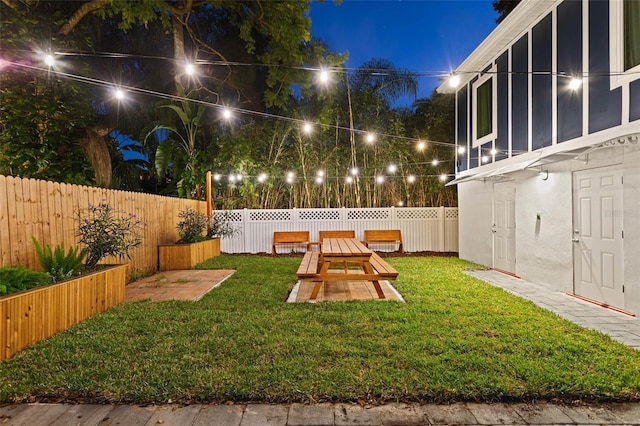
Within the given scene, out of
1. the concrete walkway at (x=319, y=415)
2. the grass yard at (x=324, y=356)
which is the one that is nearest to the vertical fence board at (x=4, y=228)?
the grass yard at (x=324, y=356)

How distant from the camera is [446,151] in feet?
34.8

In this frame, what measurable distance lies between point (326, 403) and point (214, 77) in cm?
1151

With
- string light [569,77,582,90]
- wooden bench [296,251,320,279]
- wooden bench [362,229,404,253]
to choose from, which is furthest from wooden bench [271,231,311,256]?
string light [569,77,582,90]

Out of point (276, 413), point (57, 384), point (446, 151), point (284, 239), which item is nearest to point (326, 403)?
point (276, 413)

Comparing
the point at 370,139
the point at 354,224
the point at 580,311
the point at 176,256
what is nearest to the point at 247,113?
the point at 370,139

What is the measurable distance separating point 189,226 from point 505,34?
25.5ft

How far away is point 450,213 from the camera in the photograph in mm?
9828

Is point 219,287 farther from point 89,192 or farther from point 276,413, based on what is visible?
point 276,413

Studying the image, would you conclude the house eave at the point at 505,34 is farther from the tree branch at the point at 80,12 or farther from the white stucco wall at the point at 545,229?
the tree branch at the point at 80,12

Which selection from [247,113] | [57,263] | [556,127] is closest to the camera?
[57,263]

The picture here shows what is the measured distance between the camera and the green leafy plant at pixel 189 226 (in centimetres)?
A: 767

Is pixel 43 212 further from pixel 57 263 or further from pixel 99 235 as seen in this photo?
pixel 57 263

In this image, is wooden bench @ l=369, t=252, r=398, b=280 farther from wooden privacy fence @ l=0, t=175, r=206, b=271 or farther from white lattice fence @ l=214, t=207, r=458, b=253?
white lattice fence @ l=214, t=207, r=458, b=253

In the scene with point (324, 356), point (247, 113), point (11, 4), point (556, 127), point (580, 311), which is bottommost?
point (580, 311)
